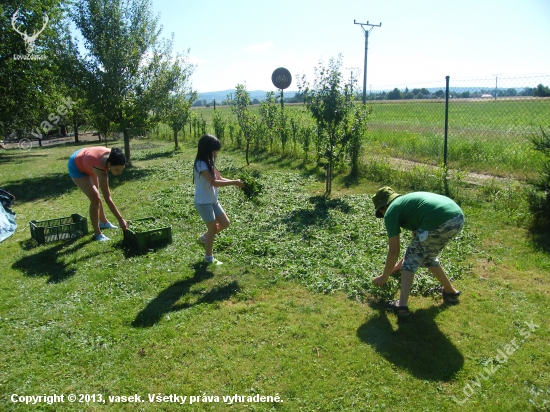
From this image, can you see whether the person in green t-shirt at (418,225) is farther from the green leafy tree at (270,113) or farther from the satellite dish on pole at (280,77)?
the satellite dish on pole at (280,77)

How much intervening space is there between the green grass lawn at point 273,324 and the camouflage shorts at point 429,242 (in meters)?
0.59

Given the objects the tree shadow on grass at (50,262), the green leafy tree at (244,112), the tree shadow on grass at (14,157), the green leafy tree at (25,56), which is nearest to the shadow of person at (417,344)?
the tree shadow on grass at (50,262)

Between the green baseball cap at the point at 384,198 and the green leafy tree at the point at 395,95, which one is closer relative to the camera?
the green baseball cap at the point at 384,198

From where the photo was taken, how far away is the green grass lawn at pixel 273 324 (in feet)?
10.5

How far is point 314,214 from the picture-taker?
25.3ft

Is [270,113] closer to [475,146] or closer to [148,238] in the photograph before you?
[475,146]

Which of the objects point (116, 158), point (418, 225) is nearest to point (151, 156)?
point (116, 158)

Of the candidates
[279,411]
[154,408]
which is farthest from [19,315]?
[279,411]

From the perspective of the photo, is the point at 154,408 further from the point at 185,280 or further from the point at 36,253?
the point at 36,253

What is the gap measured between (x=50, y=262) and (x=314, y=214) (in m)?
4.49

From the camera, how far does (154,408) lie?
3.07 m

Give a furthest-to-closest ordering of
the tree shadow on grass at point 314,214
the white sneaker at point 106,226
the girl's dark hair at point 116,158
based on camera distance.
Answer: the white sneaker at point 106,226
the tree shadow on grass at point 314,214
the girl's dark hair at point 116,158

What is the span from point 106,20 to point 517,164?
43.8 feet

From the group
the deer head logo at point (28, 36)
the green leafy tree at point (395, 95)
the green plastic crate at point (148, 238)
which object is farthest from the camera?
the deer head logo at point (28, 36)
